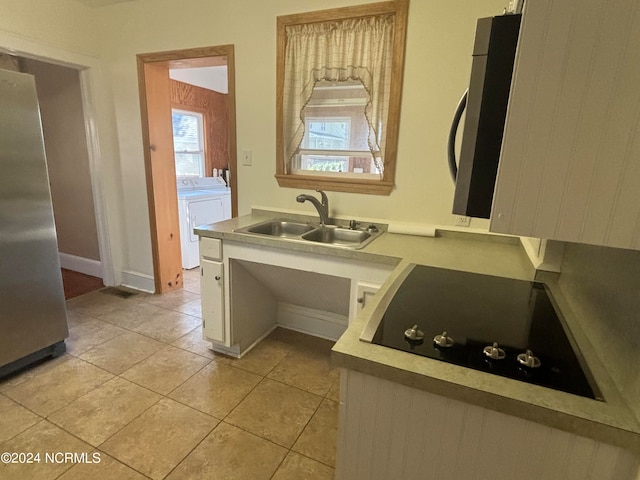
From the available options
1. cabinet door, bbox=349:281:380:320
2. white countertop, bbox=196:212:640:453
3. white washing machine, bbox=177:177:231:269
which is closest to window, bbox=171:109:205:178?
white washing machine, bbox=177:177:231:269

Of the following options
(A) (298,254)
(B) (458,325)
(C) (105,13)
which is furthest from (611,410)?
(C) (105,13)

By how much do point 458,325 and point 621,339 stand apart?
33 cm

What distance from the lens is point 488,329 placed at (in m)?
0.92

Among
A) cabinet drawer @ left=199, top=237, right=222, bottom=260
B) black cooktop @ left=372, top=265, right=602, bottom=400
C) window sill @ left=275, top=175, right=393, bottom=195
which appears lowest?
cabinet drawer @ left=199, top=237, right=222, bottom=260

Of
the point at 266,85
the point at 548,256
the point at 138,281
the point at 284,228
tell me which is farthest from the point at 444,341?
the point at 138,281

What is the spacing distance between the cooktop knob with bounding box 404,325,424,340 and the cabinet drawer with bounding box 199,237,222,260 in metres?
1.41

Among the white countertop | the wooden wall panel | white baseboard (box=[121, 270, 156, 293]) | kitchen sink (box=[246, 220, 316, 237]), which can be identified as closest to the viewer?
the white countertop

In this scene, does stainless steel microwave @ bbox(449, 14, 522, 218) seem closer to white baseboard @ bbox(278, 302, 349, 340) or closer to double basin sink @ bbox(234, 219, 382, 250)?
double basin sink @ bbox(234, 219, 382, 250)

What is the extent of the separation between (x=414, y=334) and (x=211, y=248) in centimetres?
148

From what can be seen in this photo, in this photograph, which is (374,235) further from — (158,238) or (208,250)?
(158,238)

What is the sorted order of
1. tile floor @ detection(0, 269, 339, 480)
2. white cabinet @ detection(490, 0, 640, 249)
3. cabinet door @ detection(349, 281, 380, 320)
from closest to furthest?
Answer: white cabinet @ detection(490, 0, 640, 249) → tile floor @ detection(0, 269, 339, 480) → cabinet door @ detection(349, 281, 380, 320)

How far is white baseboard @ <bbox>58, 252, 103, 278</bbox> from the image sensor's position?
3.54 m

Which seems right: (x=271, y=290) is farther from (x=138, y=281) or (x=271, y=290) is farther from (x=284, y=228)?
(x=138, y=281)

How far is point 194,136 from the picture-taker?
15.7 ft
